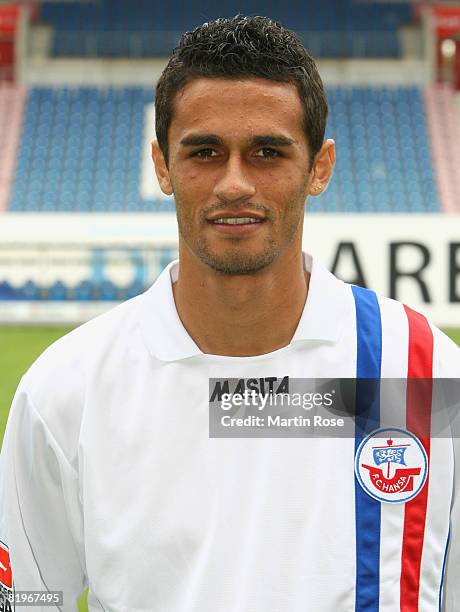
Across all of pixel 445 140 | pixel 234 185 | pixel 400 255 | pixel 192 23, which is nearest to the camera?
pixel 234 185

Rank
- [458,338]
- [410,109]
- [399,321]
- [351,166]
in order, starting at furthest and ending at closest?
[410,109] → [351,166] → [458,338] → [399,321]

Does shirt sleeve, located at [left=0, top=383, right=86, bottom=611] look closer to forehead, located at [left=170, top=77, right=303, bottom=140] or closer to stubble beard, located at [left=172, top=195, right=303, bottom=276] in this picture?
stubble beard, located at [left=172, top=195, right=303, bottom=276]

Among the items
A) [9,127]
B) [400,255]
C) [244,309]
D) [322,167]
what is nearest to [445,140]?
[9,127]

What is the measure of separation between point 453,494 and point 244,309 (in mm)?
426

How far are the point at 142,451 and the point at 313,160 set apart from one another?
51cm

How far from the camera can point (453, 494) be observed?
1.44m

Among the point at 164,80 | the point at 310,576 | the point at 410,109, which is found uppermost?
the point at 410,109

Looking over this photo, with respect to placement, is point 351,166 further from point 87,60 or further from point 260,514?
point 260,514

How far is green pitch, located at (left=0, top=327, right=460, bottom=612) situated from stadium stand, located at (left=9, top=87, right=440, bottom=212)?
5.51 meters

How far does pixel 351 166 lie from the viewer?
16297 mm

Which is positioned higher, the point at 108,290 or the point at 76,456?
the point at 108,290

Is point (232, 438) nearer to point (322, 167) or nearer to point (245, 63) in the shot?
point (322, 167)

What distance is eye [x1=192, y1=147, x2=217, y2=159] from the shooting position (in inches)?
54.4

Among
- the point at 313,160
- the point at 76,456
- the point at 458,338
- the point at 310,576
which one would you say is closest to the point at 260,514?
the point at 310,576
